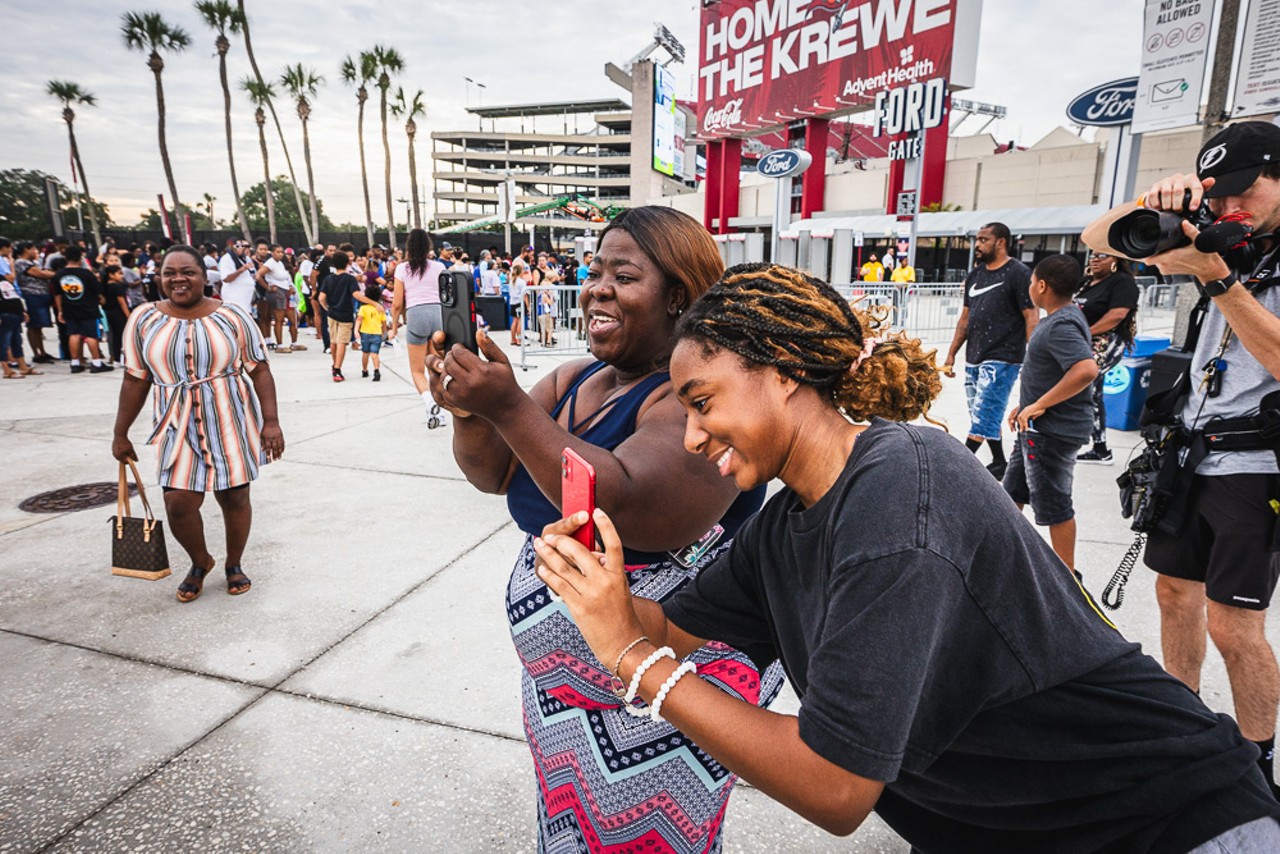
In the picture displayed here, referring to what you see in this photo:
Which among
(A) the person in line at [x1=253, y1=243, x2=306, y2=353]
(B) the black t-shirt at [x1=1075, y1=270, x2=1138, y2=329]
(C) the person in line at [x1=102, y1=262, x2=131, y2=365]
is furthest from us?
(A) the person in line at [x1=253, y1=243, x2=306, y2=353]

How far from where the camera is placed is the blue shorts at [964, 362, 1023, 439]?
5520 mm

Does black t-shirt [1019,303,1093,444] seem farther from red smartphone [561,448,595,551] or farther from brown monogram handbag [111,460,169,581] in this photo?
brown monogram handbag [111,460,169,581]

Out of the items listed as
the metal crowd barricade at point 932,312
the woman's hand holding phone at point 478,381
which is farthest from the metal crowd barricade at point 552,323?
the woman's hand holding phone at point 478,381

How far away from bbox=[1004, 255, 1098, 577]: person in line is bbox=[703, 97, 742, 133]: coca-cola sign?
108ft

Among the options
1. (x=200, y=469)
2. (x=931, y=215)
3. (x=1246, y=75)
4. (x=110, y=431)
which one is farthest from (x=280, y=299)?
(x=931, y=215)

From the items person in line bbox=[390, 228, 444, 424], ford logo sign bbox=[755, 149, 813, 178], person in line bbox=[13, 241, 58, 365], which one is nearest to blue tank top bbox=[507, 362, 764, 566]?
person in line bbox=[390, 228, 444, 424]

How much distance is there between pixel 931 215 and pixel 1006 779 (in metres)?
33.0

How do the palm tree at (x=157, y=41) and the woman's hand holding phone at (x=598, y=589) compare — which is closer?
the woman's hand holding phone at (x=598, y=589)

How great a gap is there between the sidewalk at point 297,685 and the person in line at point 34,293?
7.86 metres

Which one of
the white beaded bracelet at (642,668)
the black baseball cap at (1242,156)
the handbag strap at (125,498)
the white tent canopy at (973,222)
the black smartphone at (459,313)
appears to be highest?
the white tent canopy at (973,222)

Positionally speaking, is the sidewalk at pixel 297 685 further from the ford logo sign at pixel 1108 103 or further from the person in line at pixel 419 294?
the ford logo sign at pixel 1108 103

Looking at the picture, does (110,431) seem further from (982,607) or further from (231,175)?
(231,175)

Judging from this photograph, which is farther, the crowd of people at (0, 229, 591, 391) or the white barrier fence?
the white barrier fence

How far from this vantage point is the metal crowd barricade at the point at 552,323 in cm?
1182
